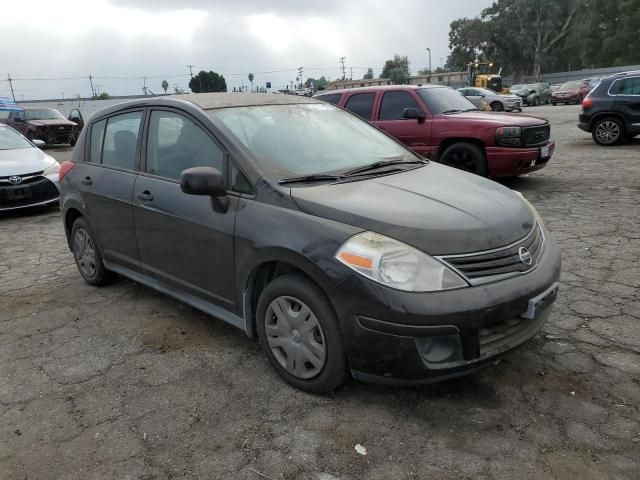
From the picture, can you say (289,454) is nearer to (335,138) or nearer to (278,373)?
(278,373)

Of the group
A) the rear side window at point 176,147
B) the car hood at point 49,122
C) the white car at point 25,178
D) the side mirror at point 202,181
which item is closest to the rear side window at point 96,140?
the rear side window at point 176,147

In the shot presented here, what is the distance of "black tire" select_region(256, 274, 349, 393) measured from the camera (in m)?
2.68

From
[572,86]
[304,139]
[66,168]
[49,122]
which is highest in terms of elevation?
[572,86]

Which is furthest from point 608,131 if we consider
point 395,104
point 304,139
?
point 304,139

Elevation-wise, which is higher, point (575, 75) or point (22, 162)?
point (575, 75)

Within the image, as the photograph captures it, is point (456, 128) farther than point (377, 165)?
Yes

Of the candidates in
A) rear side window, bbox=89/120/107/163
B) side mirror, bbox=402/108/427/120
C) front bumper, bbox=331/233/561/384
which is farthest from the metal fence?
front bumper, bbox=331/233/561/384

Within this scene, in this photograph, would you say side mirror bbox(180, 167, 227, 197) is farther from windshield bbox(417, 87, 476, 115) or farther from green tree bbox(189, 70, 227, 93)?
green tree bbox(189, 70, 227, 93)

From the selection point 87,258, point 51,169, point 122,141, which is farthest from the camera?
point 51,169

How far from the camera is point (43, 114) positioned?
2088 cm

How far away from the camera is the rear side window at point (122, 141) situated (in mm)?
4070

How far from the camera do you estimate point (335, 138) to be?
3.71 meters

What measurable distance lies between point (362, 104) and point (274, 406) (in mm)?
6945

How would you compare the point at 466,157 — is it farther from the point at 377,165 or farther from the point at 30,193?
the point at 30,193
